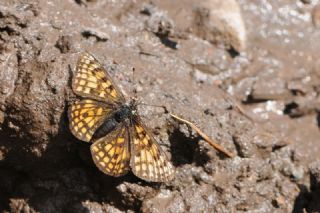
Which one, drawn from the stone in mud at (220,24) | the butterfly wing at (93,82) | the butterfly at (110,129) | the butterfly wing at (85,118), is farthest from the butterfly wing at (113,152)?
the stone in mud at (220,24)

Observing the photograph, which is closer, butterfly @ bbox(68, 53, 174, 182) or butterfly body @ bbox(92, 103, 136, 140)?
butterfly @ bbox(68, 53, 174, 182)

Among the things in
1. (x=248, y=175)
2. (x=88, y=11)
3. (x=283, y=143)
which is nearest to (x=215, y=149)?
(x=248, y=175)

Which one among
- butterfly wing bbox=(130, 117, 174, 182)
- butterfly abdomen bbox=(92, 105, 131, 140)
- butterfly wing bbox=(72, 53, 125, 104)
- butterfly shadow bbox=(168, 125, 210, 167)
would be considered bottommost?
butterfly shadow bbox=(168, 125, 210, 167)

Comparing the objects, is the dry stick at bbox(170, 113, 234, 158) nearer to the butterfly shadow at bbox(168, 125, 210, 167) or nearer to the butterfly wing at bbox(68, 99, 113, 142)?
the butterfly shadow at bbox(168, 125, 210, 167)

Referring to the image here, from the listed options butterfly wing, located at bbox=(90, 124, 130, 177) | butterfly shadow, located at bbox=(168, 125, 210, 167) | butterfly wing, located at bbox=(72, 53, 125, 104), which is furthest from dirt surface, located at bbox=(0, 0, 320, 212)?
butterfly wing, located at bbox=(90, 124, 130, 177)

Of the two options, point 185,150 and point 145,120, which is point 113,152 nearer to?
point 145,120

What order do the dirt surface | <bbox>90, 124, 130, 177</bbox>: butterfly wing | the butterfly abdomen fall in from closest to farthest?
1. <bbox>90, 124, 130, 177</bbox>: butterfly wing
2. the butterfly abdomen
3. the dirt surface

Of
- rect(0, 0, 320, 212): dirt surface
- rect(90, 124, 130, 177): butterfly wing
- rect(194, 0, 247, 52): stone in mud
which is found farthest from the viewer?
rect(194, 0, 247, 52): stone in mud

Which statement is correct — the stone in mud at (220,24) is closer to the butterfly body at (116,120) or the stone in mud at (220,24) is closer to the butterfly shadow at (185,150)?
the butterfly shadow at (185,150)
